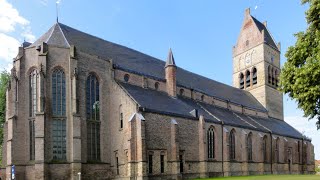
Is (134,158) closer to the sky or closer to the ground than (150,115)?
closer to the ground

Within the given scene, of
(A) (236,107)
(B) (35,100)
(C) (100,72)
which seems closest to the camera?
(B) (35,100)

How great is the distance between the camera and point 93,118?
34.8 metres

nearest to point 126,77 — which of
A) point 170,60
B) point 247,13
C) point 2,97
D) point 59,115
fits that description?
point 170,60

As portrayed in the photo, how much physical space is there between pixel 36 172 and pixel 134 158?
26.2ft

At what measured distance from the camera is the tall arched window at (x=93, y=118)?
3400cm

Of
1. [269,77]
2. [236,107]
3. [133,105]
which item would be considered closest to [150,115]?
[133,105]

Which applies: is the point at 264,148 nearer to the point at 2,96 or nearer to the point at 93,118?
the point at 93,118

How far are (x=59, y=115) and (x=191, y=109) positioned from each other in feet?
47.9

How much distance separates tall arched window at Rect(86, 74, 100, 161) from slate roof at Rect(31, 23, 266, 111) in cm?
362

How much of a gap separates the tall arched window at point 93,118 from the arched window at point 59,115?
2.45 metres

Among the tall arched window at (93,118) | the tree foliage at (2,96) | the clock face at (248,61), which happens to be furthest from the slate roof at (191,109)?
the tree foliage at (2,96)

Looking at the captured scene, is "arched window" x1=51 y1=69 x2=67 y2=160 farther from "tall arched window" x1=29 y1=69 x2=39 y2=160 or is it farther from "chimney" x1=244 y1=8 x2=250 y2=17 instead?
"chimney" x1=244 y1=8 x2=250 y2=17

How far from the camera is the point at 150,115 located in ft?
112

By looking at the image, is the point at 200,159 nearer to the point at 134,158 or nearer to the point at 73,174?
the point at 134,158
